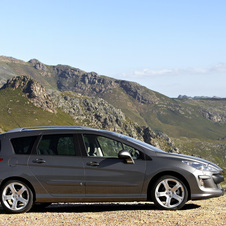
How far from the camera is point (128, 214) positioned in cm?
824

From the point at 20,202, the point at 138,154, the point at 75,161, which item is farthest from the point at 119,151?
the point at 20,202

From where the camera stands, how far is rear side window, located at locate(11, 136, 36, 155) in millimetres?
9445

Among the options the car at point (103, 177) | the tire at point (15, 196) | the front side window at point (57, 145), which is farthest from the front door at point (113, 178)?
the tire at point (15, 196)

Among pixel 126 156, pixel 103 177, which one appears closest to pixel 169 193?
pixel 126 156

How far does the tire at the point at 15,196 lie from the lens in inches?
358

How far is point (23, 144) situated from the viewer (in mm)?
9547

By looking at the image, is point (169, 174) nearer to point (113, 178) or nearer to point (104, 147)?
point (113, 178)

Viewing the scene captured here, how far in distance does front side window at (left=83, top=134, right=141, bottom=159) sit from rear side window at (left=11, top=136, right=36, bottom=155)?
4.47 feet

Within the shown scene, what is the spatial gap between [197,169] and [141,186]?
143 cm

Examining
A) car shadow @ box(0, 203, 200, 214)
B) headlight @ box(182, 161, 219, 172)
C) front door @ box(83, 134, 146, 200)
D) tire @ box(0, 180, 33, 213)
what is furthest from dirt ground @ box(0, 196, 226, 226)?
headlight @ box(182, 161, 219, 172)

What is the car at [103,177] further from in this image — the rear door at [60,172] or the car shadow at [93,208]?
the car shadow at [93,208]

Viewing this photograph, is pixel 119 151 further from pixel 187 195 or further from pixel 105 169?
pixel 187 195

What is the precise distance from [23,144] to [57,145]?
88 cm

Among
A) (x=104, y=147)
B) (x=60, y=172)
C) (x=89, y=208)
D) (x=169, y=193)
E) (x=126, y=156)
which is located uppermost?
(x=104, y=147)
